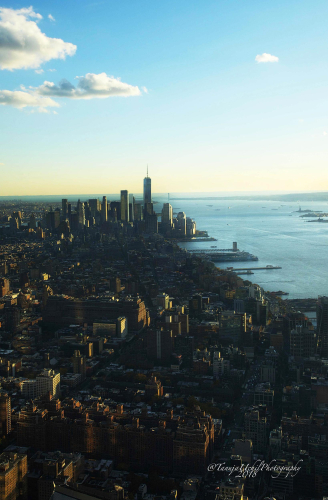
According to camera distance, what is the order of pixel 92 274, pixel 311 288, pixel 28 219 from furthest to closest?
pixel 28 219, pixel 92 274, pixel 311 288

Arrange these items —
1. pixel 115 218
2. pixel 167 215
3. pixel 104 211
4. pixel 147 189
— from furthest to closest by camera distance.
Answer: pixel 147 189, pixel 167 215, pixel 104 211, pixel 115 218

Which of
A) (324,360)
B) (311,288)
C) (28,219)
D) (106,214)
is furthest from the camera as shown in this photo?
(106,214)

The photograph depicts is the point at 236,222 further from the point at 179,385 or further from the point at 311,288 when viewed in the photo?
the point at 179,385

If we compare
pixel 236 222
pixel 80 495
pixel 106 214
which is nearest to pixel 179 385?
pixel 80 495

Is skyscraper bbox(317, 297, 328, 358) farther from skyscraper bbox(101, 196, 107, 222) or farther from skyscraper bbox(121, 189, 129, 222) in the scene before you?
skyscraper bbox(121, 189, 129, 222)

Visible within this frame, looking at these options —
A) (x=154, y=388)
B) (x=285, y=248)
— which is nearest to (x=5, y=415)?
(x=154, y=388)
